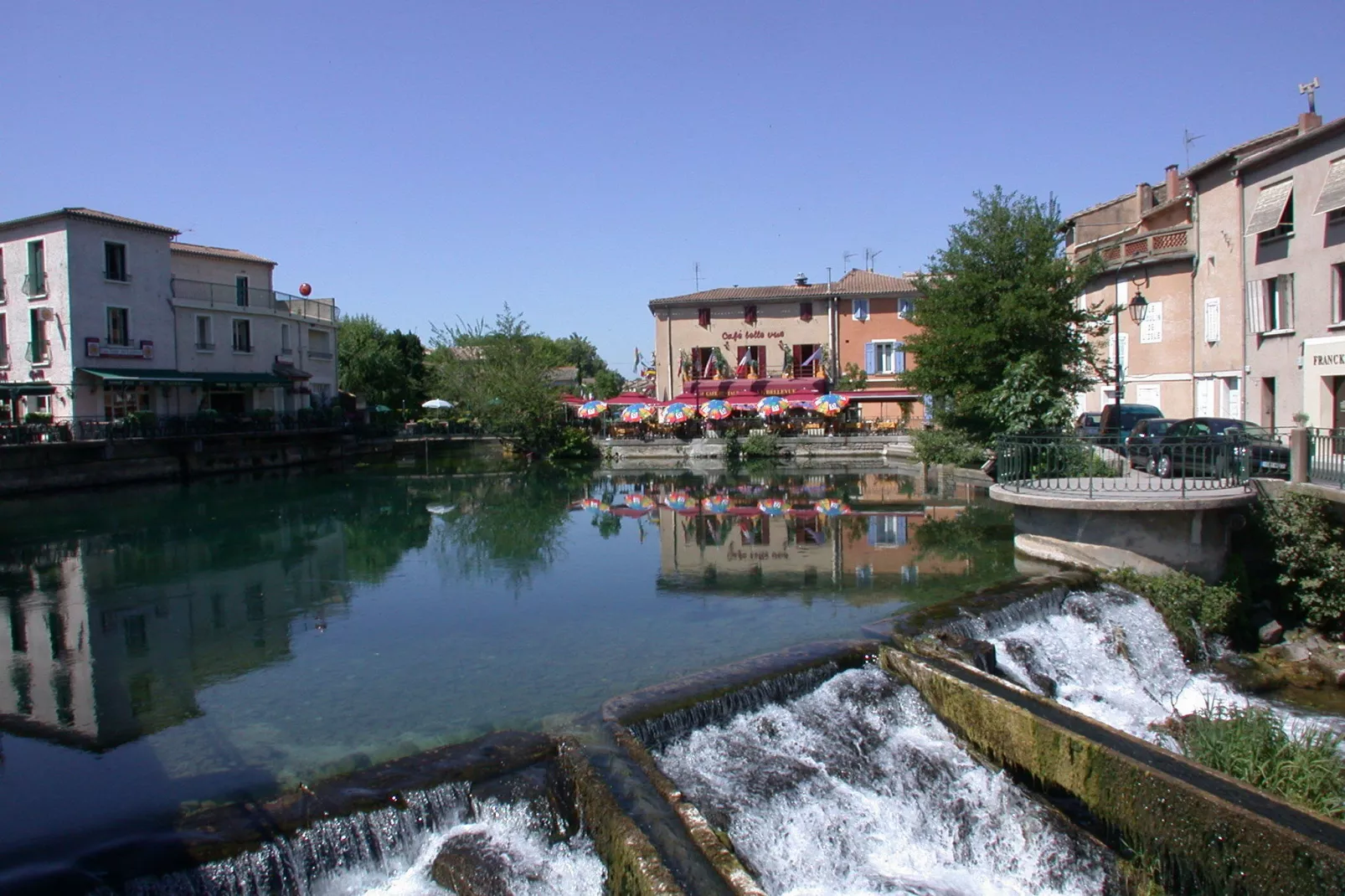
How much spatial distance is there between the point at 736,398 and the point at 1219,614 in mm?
38532

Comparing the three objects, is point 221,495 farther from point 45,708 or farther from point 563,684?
point 563,684

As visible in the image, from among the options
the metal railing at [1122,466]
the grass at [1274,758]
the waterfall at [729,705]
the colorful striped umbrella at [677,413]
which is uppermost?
the colorful striped umbrella at [677,413]

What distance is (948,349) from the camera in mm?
23906

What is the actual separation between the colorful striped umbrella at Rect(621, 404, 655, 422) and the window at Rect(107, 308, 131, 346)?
75.0 feet

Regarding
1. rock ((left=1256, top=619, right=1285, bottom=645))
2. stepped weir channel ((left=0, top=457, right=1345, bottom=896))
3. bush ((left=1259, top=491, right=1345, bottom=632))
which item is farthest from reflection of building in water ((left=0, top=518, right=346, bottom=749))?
bush ((left=1259, top=491, right=1345, bottom=632))

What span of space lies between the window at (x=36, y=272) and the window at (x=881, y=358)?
40.5 m

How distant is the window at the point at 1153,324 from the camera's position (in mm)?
31219

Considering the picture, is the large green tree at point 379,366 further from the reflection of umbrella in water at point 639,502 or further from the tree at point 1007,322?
the tree at point 1007,322

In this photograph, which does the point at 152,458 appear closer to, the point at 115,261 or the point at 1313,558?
the point at 115,261

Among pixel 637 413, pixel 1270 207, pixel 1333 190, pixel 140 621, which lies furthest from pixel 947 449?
pixel 140 621

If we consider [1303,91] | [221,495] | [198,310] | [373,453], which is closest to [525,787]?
[221,495]

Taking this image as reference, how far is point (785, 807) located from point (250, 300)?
156 ft

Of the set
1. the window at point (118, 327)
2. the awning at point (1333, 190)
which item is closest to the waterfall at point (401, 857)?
the awning at point (1333, 190)

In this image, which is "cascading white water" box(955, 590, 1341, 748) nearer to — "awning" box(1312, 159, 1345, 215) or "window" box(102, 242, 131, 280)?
"awning" box(1312, 159, 1345, 215)
